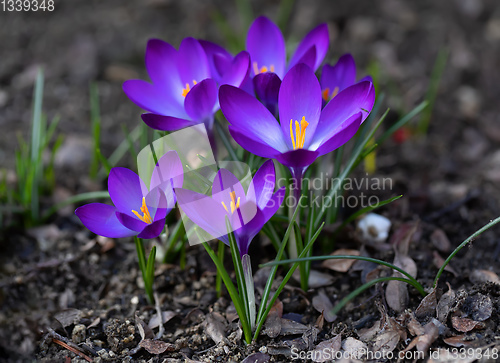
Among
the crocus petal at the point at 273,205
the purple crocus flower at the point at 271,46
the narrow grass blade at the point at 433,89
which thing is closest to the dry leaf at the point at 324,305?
the crocus petal at the point at 273,205

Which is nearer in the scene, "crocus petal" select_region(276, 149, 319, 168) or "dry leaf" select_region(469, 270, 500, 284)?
"crocus petal" select_region(276, 149, 319, 168)

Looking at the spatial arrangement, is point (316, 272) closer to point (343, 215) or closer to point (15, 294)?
point (343, 215)

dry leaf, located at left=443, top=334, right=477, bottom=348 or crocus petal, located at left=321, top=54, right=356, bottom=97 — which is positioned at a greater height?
crocus petal, located at left=321, top=54, right=356, bottom=97

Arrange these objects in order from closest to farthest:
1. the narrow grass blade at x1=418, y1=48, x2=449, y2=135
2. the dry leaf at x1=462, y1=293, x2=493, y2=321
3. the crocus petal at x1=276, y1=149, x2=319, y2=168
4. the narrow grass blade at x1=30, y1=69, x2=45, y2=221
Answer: the crocus petal at x1=276, y1=149, x2=319, y2=168, the dry leaf at x1=462, y1=293, x2=493, y2=321, the narrow grass blade at x1=30, y1=69, x2=45, y2=221, the narrow grass blade at x1=418, y1=48, x2=449, y2=135

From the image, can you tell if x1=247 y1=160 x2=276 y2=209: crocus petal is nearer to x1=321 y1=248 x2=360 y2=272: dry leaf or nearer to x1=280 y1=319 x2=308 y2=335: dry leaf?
x1=280 y1=319 x2=308 y2=335: dry leaf

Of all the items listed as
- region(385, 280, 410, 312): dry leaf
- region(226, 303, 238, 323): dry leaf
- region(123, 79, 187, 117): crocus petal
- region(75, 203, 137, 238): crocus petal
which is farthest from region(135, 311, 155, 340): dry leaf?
region(385, 280, 410, 312): dry leaf

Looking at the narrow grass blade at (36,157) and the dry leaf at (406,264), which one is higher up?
the narrow grass blade at (36,157)

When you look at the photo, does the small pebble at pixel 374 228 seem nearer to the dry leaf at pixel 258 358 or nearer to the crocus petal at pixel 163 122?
the dry leaf at pixel 258 358

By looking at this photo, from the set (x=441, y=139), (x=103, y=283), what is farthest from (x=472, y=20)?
(x=103, y=283)
